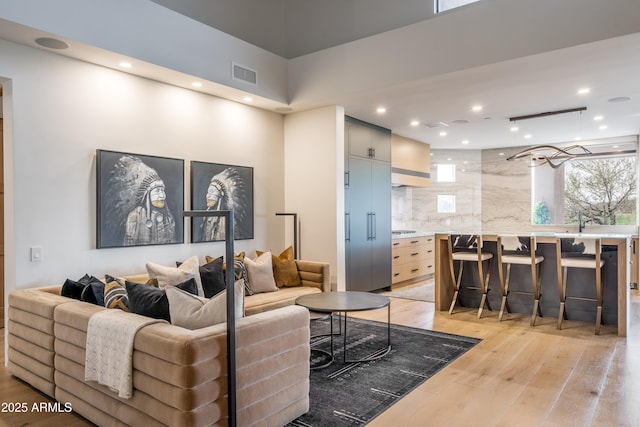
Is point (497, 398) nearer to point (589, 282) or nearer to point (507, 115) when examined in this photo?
point (589, 282)

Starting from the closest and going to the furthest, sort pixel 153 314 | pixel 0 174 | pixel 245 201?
pixel 153 314
pixel 0 174
pixel 245 201

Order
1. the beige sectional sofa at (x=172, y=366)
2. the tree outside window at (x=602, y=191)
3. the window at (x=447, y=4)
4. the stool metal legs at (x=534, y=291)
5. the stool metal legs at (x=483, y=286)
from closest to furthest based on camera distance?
the beige sectional sofa at (x=172, y=366)
the window at (x=447, y=4)
the stool metal legs at (x=534, y=291)
the stool metal legs at (x=483, y=286)
the tree outside window at (x=602, y=191)

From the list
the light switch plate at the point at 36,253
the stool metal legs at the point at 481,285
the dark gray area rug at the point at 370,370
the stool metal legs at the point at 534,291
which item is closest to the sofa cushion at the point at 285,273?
the dark gray area rug at the point at 370,370

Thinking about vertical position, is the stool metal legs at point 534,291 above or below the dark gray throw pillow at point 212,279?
below

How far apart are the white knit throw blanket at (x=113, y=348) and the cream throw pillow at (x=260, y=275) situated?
2.13m

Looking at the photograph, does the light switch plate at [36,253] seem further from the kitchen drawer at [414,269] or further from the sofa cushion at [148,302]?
the kitchen drawer at [414,269]

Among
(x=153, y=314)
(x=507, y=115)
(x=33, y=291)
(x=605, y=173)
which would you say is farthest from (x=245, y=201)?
(x=605, y=173)

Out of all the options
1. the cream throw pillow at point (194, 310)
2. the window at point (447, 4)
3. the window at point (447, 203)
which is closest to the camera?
the cream throw pillow at point (194, 310)

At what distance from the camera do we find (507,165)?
8766mm

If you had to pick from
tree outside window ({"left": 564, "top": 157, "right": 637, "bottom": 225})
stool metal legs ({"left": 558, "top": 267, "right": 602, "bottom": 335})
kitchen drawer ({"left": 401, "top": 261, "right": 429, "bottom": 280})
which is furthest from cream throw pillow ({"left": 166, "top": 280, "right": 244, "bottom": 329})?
tree outside window ({"left": 564, "top": 157, "right": 637, "bottom": 225})

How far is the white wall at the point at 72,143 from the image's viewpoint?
3.39 metres

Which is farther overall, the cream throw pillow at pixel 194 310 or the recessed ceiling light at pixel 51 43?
the recessed ceiling light at pixel 51 43

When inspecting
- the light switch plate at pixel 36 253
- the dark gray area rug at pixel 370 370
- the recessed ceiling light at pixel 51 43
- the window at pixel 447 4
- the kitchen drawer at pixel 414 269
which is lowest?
the dark gray area rug at pixel 370 370

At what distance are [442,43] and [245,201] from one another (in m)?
2.85
